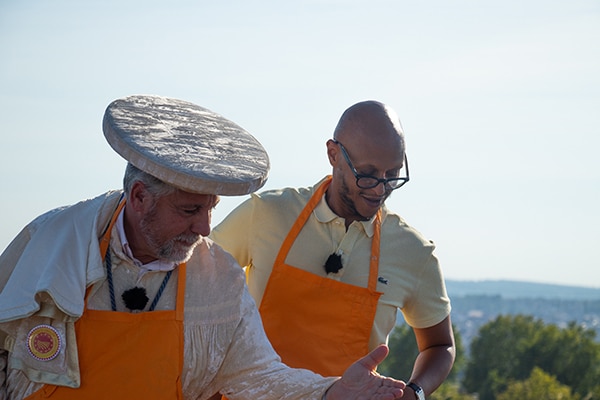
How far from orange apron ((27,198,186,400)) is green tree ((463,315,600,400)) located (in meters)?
61.4

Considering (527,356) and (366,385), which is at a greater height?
(366,385)

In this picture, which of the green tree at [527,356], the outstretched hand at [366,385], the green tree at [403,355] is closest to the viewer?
the outstretched hand at [366,385]

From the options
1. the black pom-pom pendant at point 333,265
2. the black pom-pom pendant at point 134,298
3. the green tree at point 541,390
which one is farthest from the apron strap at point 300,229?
the green tree at point 541,390

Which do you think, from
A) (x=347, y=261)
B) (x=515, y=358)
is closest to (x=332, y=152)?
(x=347, y=261)

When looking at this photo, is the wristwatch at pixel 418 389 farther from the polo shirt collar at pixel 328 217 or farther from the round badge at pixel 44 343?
the round badge at pixel 44 343

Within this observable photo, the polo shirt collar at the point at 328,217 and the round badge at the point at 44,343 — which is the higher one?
the polo shirt collar at the point at 328,217

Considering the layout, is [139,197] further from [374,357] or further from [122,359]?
[374,357]

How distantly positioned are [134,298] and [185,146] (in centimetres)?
69

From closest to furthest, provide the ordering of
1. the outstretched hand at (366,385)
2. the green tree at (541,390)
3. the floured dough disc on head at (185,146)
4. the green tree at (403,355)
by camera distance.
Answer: the floured dough disc on head at (185,146), the outstretched hand at (366,385), the green tree at (541,390), the green tree at (403,355)

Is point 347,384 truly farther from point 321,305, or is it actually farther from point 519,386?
point 519,386

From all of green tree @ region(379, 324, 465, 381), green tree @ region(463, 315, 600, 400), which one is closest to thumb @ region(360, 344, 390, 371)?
green tree @ region(463, 315, 600, 400)

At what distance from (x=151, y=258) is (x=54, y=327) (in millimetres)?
523

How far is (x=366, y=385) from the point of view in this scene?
15.7 feet

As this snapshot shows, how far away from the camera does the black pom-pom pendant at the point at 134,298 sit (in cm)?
477
